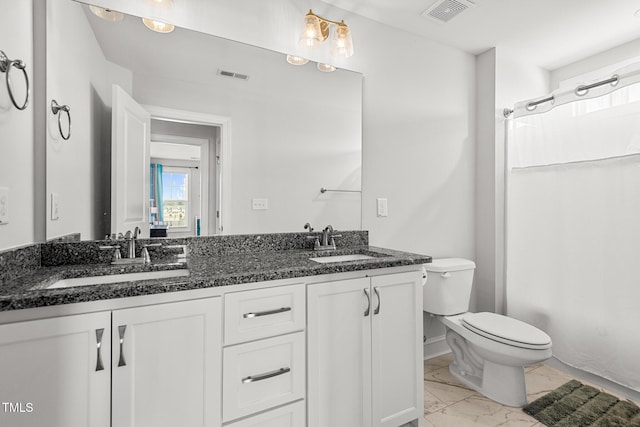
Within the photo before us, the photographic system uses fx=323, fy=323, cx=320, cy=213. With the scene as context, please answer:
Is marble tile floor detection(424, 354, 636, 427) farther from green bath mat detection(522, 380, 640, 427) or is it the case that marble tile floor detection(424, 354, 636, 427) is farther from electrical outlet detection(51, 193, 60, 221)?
electrical outlet detection(51, 193, 60, 221)

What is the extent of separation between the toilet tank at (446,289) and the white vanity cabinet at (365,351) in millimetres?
605

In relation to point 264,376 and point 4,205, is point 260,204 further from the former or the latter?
point 4,205

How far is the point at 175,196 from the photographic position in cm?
162

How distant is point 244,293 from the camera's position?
118cm

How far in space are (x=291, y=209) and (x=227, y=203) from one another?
37 cm

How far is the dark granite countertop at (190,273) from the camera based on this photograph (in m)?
0.91

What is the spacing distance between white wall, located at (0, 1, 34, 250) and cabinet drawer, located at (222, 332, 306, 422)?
33.6 inches

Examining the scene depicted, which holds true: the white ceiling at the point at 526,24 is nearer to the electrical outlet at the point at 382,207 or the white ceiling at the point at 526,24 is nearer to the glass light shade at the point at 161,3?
the glass light shade at the point at 161,3

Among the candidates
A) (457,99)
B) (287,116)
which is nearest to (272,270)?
(287,116)

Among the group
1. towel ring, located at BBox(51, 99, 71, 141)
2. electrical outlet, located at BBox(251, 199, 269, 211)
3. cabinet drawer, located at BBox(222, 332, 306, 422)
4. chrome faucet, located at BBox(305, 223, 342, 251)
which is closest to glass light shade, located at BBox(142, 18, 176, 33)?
towel ring, located at BBox(51, 99, 71, 141)

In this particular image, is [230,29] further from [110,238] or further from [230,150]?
[110,238]

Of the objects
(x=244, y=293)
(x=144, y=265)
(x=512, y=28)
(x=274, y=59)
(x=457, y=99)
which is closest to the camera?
(x=244, y=293)

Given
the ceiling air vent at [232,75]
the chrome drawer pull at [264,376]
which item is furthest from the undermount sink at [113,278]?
the ceiling air vent at [232,75]

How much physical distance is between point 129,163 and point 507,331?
85.8 inches
